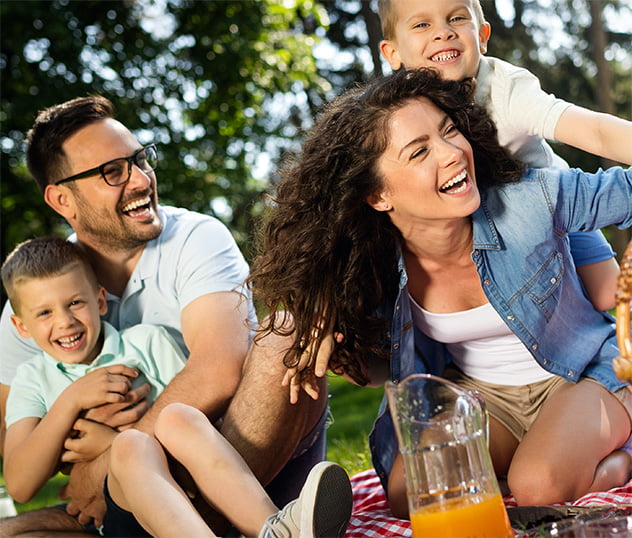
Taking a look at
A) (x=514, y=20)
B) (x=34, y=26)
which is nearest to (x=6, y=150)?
(x=34, y=26)

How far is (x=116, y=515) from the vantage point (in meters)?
2.69

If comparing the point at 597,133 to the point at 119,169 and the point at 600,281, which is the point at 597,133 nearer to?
the point at 600,281

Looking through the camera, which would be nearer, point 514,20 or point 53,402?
point 53,402

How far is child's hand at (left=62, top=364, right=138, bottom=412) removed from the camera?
9.78ft

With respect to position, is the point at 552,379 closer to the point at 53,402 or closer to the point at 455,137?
the point at 455,137

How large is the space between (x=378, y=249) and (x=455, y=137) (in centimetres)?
50

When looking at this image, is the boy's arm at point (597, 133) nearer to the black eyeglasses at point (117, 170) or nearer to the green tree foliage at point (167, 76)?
the black eyeglasses at point (117, 170)

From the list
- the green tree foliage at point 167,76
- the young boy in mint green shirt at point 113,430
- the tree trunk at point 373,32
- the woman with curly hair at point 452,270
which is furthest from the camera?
the tree trunk at point 373,32

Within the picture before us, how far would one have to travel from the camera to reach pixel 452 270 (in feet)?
9.71

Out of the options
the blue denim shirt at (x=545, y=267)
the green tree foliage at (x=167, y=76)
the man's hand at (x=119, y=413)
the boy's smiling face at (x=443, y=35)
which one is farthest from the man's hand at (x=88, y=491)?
the green tree foliage at (x=167, y=76)

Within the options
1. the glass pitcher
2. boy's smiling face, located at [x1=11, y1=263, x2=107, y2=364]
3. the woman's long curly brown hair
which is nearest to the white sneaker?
the glass pitcher

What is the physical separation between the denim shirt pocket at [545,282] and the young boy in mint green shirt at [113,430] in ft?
3.01

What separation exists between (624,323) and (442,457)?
507 mm

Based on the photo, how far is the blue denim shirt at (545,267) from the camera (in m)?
2.67
